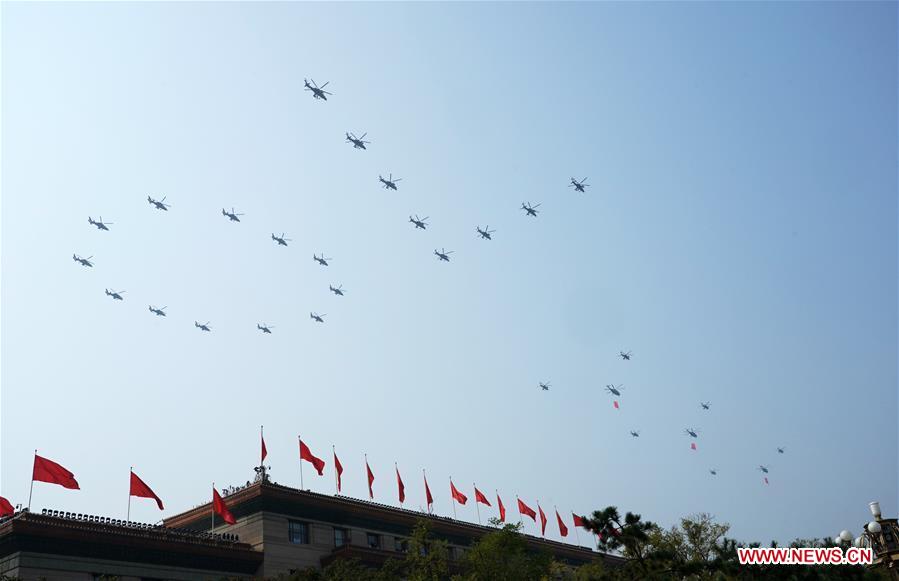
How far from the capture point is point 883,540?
3591 centimetres

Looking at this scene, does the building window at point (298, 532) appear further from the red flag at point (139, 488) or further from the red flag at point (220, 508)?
the red flag at point (139, 488)

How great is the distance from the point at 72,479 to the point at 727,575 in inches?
1381

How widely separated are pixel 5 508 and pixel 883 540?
42753 millimetres

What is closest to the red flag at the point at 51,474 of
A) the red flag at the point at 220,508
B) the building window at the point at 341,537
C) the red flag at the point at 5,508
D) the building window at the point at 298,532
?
the red flag at the point at 5,508

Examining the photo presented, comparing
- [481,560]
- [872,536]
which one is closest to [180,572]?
[481,560]

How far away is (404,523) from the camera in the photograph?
6325cm

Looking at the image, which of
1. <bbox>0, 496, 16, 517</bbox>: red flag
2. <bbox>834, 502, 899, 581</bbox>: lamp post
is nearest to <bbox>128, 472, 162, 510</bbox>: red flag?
<bbox>0, 496, 16, 517</bbox>: red flag

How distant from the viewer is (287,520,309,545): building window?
54.2m

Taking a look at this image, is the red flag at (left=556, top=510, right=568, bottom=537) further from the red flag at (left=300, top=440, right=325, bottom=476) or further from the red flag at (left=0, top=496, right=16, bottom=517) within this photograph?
the red flag at (left=0, top=496, right=16, bottom=517)

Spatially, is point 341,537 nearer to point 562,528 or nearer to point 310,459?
point 310,459

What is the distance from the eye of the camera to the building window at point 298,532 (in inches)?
2132

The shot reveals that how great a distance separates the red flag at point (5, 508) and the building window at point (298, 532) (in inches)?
736

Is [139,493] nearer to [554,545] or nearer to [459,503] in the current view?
[459,503]

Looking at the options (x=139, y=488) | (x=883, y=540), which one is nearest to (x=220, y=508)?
(x=139, y=488)
